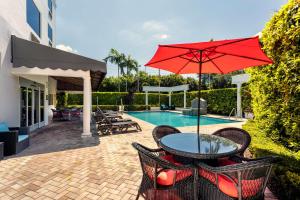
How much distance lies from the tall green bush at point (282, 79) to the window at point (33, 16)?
476 inches

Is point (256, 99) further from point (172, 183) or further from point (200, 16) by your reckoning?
point (200, 16)

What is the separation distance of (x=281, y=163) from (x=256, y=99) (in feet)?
10.0

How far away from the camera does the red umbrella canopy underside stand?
311cm

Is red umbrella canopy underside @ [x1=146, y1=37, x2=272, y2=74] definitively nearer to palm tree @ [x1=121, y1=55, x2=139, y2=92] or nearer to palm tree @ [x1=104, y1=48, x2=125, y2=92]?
palm tree @ [x1=121, y1=55, x2=139, y2=92]

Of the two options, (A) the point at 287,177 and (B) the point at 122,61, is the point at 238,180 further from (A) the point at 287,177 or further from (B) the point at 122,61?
(B) the point at 122,61

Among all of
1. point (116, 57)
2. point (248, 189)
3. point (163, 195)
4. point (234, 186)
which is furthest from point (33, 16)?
point (116, 57)

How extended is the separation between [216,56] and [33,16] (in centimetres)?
1206

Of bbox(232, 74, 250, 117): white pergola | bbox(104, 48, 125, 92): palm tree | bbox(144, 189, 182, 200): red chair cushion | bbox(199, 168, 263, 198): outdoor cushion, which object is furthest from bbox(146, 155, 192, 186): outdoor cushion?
bbox(104, 48, 125, 92): palm tree

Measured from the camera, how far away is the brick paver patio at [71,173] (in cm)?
344

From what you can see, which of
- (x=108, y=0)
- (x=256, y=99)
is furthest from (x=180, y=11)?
(x=256, y=99)

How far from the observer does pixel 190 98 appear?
27.5 metres

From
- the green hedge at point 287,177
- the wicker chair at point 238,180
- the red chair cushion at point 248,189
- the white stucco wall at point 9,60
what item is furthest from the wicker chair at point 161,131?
the white stucco wall at point 9,60

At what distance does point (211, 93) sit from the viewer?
2228 centimetres

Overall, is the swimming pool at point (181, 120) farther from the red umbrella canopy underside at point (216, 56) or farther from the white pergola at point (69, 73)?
the red umbrella canopy underside at point (216, 56)
